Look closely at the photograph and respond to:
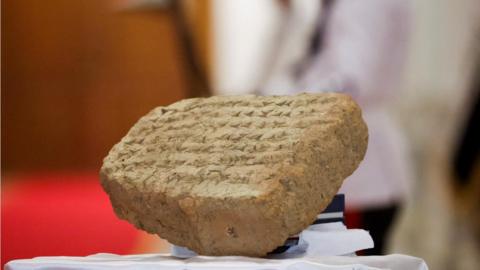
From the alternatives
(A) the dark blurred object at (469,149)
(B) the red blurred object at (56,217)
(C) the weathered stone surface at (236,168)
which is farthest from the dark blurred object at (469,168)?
(C) the weathered stone surface at (236,168)

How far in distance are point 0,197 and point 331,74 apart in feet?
4.10

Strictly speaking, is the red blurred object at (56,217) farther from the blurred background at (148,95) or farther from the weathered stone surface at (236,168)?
the weathered stone surface at (236,168)

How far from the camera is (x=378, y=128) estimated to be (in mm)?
3061

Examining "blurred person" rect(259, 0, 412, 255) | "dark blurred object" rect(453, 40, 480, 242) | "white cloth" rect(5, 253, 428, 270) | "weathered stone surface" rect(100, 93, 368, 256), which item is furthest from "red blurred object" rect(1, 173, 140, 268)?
"white cloth" rect(5, 253, 428, 270)

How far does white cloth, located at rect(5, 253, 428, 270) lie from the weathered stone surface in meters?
0.07

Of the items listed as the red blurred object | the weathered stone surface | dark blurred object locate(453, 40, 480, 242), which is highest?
the weathered stone surface

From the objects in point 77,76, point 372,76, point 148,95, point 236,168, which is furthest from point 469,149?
point 236,168

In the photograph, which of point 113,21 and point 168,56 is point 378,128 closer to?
point 168,56

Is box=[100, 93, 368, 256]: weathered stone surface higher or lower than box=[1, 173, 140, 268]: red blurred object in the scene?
higher

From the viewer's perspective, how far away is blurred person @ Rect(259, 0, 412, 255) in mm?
3037

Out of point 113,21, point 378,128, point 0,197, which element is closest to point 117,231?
point 0,197

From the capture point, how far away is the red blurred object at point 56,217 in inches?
121

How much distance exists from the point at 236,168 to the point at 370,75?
154 centimetres

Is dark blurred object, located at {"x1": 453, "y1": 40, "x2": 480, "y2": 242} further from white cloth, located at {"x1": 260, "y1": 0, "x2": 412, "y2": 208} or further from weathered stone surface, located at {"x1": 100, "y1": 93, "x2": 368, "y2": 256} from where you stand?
weathered stone surface, located at {"x1": 100, "y1": 93, "x2": 368, "y2": 256}
